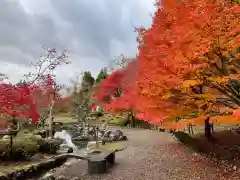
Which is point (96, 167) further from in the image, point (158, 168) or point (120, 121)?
point (120, 121)

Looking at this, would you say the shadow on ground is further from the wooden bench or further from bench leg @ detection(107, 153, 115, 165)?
the wooden bench

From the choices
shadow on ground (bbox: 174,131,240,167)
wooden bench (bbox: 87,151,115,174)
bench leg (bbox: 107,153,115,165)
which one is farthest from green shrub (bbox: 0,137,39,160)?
shadow on ground (bbox: 174,131,240,167)

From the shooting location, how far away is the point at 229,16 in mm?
7637

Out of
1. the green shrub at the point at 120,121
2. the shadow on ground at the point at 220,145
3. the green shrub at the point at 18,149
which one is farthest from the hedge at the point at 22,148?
the green shrub at the point at 120,121

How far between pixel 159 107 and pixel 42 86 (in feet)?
44.8

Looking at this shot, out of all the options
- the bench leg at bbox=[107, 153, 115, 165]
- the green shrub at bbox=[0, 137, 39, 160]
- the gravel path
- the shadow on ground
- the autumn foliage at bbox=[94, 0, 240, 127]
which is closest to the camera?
the autumn foliage at bbox=[94, 0, 240, 127]

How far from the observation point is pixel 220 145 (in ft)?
46.8

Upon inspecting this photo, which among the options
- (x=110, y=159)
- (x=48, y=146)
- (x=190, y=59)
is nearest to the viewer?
(x=190, y=59)

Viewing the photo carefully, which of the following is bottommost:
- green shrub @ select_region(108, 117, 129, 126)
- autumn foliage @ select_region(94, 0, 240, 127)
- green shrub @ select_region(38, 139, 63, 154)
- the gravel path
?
the gravel path

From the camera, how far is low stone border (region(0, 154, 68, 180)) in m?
10.5

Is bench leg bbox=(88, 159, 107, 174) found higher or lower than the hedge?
lower

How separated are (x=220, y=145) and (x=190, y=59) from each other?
7.83 m

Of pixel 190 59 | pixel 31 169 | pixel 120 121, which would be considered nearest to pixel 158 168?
pixel 31 169

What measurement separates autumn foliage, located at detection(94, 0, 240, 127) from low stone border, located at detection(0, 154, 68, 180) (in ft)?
15.1
